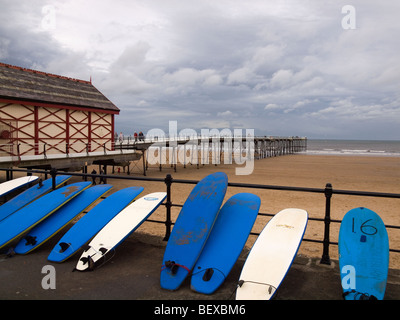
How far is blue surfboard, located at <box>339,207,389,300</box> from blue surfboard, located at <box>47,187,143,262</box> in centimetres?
279

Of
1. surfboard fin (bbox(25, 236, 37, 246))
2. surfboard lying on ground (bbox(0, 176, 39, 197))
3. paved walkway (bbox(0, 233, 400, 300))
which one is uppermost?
surfboard lying on ground (bbox(0, 176, 39, 197))

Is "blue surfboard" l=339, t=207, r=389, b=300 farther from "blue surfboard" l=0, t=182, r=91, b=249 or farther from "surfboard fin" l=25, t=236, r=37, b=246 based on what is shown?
"blue surfboard" l=0, t=182, r=91, b=249

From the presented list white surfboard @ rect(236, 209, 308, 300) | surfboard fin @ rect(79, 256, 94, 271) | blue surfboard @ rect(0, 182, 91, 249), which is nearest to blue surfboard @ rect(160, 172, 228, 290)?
white surfboard @ rect(236, 209, 308, 300)

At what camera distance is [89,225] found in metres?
4.00

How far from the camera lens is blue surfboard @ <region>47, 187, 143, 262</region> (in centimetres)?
359

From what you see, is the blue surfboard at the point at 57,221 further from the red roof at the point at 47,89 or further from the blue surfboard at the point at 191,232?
the red roof at the point at 47,89

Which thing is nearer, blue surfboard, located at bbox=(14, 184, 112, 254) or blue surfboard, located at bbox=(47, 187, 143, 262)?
blue surfboard, located at bbox=(47, 187, 143, 262)

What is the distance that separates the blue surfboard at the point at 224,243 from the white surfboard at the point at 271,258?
18 centimetres

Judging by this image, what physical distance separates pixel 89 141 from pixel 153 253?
1677 cm

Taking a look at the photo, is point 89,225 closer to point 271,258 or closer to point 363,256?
point 271,258

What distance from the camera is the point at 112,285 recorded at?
2.99m

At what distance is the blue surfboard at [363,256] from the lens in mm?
2684
